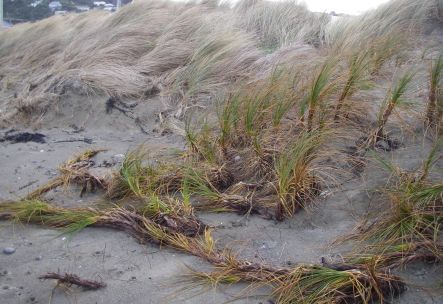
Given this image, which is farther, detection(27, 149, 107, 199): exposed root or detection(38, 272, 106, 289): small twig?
detection(27, 149, 107, 199): exposed root

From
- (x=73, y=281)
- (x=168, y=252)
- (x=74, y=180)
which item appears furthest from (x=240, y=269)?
(x=74, y=180)

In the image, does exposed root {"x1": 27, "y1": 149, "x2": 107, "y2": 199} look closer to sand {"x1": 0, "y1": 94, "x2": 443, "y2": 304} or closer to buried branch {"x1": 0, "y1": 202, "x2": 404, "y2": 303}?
sand {"x1": 0, "y1": 94, "x2": 443, "y2": 304}

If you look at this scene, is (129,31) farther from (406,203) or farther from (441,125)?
(406,203)

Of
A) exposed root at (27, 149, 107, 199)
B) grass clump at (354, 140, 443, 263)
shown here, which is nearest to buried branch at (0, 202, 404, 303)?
grass clump at (354, 140, 443, 263)

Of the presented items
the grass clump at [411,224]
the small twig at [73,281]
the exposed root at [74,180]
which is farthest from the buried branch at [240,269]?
the exposed root at [74,180]

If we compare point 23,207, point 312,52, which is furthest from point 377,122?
point 23,207

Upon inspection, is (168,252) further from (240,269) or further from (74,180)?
(74,180)

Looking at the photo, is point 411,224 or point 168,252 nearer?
point 411,224

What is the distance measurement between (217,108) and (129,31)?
374cm

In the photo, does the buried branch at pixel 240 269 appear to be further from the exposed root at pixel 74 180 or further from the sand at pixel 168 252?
the exposed root at pixel 74 180

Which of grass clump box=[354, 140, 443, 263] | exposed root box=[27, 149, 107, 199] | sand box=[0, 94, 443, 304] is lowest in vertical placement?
exposed root box=[27, 149, 107, 199]

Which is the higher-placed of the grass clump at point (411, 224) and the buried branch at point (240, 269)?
the grass clump at point (411, 224)

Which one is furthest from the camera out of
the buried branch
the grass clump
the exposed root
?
the exposed root

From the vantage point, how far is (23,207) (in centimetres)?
337
